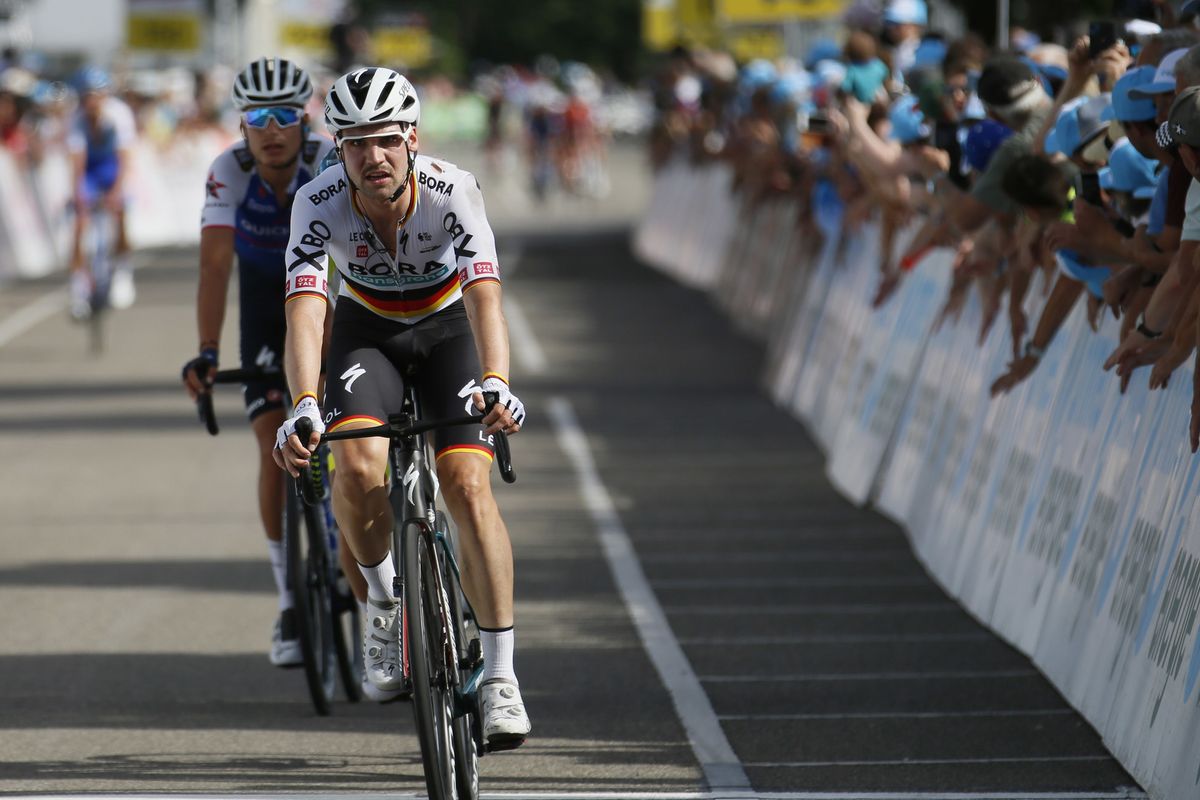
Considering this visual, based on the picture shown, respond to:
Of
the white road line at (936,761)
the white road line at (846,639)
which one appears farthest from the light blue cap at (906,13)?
the white road line at (936,761)

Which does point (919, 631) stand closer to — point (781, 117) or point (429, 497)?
point (429, 497)

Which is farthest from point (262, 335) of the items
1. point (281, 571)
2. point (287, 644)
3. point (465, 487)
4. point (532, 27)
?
point (532, 27)

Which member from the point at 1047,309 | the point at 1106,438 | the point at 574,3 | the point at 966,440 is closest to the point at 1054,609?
the point at 1106,438

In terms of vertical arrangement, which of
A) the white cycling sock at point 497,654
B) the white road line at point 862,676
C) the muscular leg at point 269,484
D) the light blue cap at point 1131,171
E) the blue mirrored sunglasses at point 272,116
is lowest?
the white road line at point 862,676

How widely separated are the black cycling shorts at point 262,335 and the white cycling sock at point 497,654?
82.7 inches

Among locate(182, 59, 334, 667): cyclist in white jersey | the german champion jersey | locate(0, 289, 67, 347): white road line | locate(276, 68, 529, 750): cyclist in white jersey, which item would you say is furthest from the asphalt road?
locate(0, 289, 67, 347): white road line

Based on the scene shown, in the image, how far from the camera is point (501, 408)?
630 centimetres

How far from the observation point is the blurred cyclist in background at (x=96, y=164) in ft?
67.3

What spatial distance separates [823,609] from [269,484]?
2.67m

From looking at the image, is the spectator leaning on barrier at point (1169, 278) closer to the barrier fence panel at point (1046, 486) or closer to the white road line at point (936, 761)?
the barrier fence panel at point (1046, 486)

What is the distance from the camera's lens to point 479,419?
6348 millimetres

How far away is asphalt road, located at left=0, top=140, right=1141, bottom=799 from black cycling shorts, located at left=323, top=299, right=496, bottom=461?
1.16 metres

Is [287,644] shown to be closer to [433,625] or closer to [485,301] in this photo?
[433,625]

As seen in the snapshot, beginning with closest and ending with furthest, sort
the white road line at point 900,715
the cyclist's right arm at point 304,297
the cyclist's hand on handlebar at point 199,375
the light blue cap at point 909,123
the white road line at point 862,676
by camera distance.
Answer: the cyclist's right arm at point 304,297 < the white road line at point 900,715 < the cyclist's hand on handlebar at point 199,375 < the white road line at point 862,676 < the light blue cap at point 909,123
